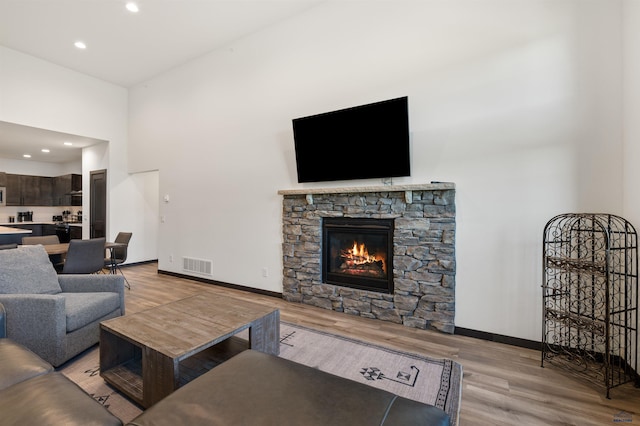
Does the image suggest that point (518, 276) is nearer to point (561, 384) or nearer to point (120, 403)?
point (561, 384)

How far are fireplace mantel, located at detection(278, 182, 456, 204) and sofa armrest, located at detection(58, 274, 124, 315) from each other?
206cm

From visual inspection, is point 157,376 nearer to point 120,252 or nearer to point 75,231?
point 120,252

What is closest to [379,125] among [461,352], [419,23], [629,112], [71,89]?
[419,23]

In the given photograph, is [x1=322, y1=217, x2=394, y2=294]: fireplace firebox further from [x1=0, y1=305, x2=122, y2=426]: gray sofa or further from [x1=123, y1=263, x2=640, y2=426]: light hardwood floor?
[x1=0, y1=305, x2=122, y2=426]: gray sofa

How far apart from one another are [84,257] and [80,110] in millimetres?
3427

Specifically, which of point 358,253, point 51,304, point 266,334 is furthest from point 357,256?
point 51,304

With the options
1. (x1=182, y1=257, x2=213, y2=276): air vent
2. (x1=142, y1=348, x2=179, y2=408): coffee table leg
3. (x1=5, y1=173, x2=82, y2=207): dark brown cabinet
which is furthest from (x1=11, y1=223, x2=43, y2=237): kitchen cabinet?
(x1=142, y1=348, x2=179, y2=408): coffee table leg

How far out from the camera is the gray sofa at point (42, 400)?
0.99 meters

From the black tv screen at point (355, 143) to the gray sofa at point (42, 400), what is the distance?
115 inches

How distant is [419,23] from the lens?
124 inches

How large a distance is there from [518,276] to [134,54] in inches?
251

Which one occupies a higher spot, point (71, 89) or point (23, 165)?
point (71, 89)

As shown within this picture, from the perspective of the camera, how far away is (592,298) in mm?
2301

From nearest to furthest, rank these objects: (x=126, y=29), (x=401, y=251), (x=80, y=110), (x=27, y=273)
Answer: (x=27, y=273), (x=401, y=251), (x=126, y=29), (x=80, y=110)
